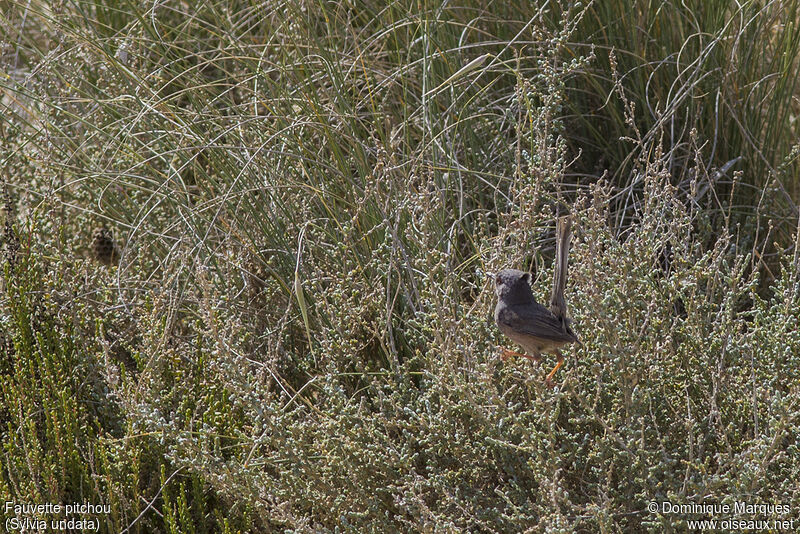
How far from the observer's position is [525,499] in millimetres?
2033

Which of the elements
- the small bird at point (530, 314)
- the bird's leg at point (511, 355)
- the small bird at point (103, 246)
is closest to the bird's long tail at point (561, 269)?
the small bird at point (530, 314)

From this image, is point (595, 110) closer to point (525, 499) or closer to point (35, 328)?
point (525, 499)

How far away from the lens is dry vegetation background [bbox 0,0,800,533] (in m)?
2.08

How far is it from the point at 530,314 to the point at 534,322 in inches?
0.8

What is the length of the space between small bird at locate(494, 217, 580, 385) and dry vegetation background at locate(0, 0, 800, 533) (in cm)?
6

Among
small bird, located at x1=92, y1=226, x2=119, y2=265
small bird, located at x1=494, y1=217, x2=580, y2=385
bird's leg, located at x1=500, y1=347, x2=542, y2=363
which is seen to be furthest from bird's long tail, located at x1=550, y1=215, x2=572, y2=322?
small bird, located at x1=92, y1=226, x2=119, y2=265

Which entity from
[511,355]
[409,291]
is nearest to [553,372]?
[511,355]

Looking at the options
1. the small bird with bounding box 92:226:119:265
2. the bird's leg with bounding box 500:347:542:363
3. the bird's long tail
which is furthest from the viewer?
the small bird with bounding box 92:226:119:265

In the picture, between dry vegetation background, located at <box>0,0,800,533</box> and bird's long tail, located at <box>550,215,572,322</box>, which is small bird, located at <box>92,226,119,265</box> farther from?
bird's long tail, located at <box>550,215,572,322</box>

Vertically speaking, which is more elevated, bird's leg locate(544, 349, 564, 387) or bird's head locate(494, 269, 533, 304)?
bird's head locate(494, 269, 533, 304)

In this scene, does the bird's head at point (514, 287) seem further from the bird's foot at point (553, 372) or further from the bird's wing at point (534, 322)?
the bird's foot at point (553, 372)

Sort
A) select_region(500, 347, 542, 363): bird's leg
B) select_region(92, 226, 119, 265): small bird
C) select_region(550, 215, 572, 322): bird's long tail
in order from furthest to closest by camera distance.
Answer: select_region(92, 226, 119, 265): small bird → select_region(500, 347, 542, 363): bird's leg → select_region(550, 215, 572, 322): bird's long tail

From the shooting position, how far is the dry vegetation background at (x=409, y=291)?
6.82 ft

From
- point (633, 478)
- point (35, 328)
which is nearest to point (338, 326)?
point (633, 478)
